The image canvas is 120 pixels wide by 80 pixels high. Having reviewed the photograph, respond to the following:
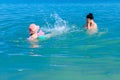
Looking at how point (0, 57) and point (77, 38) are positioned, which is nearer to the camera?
point (0, 57)

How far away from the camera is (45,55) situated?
8156 millimetres

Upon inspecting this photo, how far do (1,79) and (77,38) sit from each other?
439 cm

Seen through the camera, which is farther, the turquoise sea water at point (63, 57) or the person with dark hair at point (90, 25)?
the person with dark hair at point (90, 25)

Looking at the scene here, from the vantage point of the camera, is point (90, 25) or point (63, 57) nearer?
point (63, 57)

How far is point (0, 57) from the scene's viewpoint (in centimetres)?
811

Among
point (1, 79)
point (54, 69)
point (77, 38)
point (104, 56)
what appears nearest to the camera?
point (1, 79)

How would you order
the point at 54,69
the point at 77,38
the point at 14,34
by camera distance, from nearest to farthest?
the point at 54,69 < the point at 77,38 < the point at 14,34

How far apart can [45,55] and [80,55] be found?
78 cm

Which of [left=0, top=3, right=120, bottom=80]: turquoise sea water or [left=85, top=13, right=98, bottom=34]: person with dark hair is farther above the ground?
[left=85, top=13, right=98, bottom=34]: person with dark hair

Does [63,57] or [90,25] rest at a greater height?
[90,25]

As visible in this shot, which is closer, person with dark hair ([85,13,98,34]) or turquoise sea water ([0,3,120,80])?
turquoise sea water ([0,3,120,80])

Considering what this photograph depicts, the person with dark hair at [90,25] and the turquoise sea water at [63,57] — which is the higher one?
the person with dark hair at [90,25]

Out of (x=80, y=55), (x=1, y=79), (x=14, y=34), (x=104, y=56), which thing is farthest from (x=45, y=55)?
(x=14, y=34)

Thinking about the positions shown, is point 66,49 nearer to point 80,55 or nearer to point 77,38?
point 80,55
